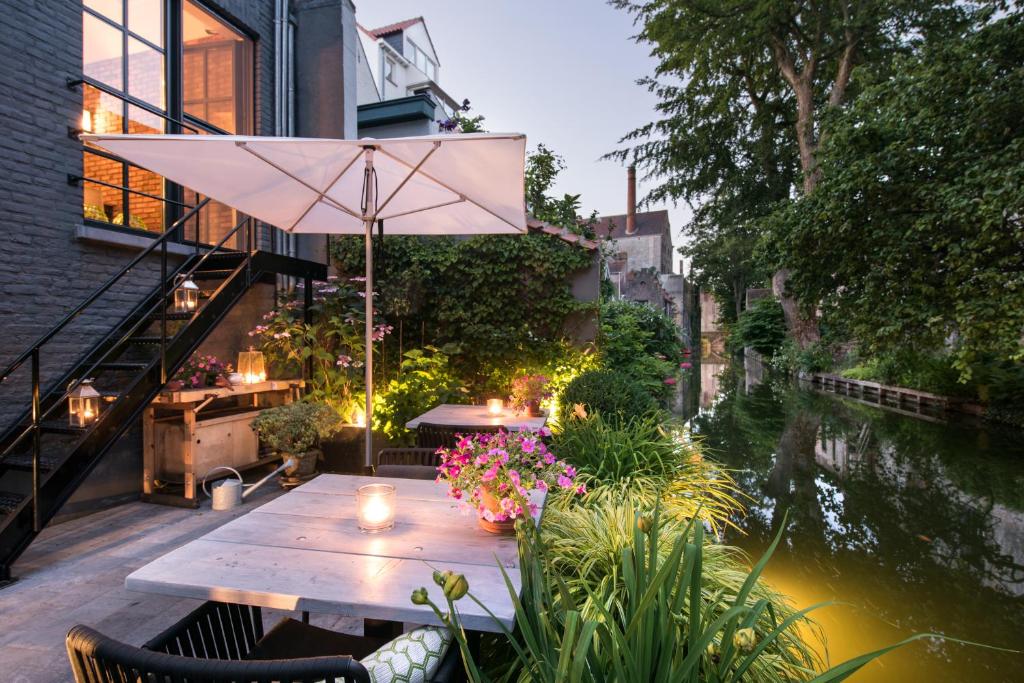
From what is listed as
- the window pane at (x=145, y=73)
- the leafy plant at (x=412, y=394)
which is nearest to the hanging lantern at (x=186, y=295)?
the window pane at (x=145, y=73)

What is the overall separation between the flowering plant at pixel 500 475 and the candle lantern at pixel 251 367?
12.2 feet

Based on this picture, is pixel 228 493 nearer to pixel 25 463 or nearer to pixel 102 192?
pixel 25 463

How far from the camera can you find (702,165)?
19547 mm

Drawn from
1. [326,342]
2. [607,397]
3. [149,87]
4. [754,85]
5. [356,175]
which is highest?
[754,85]

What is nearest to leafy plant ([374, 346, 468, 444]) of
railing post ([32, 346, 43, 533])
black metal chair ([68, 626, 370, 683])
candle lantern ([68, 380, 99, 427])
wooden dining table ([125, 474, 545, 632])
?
candle lantern ([68, 380, 99, 427])

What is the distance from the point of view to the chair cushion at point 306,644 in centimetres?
165

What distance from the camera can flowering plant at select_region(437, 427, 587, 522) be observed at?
74.2 inches

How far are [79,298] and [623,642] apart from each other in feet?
16.5

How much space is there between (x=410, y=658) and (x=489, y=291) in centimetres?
588

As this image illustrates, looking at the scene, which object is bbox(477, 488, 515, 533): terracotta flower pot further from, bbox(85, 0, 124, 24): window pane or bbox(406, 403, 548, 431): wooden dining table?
bbox(85, 0, 124, 24): window pane

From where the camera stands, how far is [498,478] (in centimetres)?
191

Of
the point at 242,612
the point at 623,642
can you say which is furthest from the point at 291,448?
the point at 623,642

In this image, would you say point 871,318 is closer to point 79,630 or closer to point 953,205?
point 953,205

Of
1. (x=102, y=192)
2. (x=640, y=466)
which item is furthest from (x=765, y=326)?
(x=102, y=192)
